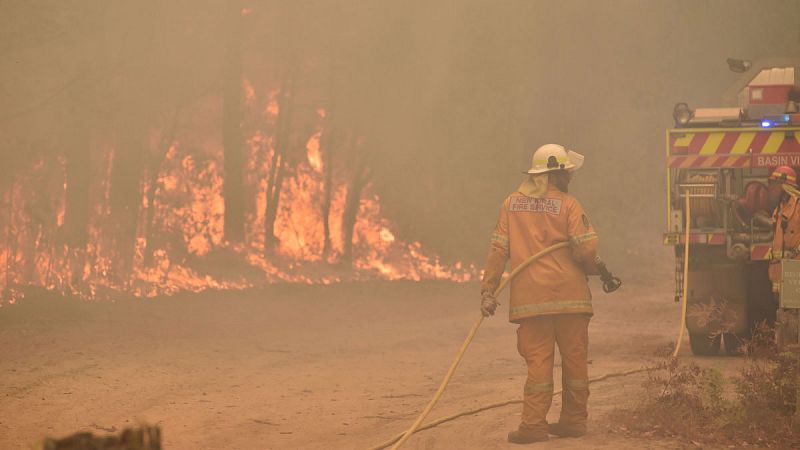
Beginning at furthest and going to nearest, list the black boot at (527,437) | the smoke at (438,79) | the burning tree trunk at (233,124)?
1. the burning tree trunk at (233,124)
2. the smoke at (438,79)
3. the black boot at (527,437)

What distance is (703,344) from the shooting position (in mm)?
10609

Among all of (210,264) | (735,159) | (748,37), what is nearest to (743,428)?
(735,159)

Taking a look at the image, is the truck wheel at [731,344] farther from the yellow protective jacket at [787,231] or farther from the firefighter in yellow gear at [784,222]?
the yellow protective jacket at [787,231]

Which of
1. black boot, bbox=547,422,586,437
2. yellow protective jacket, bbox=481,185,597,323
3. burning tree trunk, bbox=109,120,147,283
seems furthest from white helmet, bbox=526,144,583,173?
burning tree trunk, bbox=109,120,147,283

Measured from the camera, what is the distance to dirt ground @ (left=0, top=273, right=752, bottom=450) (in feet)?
23.9

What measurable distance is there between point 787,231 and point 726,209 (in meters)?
0.88

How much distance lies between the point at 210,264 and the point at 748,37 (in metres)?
18.9

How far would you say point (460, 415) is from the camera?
7375mm

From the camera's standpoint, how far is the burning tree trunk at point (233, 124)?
18734mm

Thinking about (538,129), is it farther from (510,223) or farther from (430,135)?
(510,223)

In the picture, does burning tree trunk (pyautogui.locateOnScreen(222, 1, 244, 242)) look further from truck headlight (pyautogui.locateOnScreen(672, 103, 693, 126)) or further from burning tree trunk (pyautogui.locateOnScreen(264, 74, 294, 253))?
truck headlight (pyautogui.locateOnScreen(672, 103, 693, 126))

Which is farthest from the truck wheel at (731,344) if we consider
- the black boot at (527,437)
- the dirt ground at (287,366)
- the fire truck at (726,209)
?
the black boot at (527,437)

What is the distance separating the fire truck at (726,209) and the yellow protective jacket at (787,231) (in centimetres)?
52

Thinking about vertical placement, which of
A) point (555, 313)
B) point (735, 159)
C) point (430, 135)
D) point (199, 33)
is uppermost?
point (199, 33)
